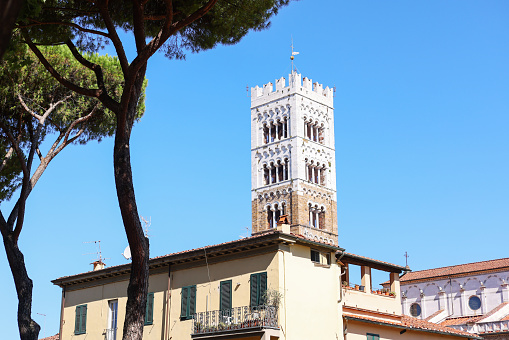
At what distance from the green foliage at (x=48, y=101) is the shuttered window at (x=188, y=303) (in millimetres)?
6596

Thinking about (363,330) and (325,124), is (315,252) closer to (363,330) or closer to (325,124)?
(363,330)

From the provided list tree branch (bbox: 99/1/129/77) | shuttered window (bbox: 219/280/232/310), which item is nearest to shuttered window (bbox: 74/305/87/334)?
shuttered window (bbox: 219/280/232/310)

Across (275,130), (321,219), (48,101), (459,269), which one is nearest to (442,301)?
(459,269)

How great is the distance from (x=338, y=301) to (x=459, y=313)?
3281 cm

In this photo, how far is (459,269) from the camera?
53.3 metres

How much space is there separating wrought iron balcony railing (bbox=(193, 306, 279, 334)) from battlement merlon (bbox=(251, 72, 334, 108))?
4982cm

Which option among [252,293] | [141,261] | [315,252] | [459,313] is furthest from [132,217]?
[459,313]

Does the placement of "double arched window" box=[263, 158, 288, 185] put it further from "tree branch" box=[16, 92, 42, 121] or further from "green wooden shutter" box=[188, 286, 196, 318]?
"tree branch" box=[16, 92, 42, 121]

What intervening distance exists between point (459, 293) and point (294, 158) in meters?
23.5

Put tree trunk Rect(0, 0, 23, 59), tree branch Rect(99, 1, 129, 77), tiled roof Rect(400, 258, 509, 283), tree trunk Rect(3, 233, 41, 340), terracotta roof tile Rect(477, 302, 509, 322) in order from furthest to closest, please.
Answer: tiled roof Rect(400, 258, 509, 283), terracotta roof tile Rect(477, 302, 509, 322), tree trunk Rect(3, 233, 41, 340), tree branch Rect(99, 1, 129, 77), tree trunk Rect(0, 0, 23, 59)

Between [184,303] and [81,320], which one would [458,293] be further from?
[184,303]

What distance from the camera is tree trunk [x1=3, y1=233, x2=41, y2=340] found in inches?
699

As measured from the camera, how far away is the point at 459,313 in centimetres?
5272

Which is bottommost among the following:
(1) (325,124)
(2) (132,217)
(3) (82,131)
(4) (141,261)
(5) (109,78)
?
(4) (141,261)
